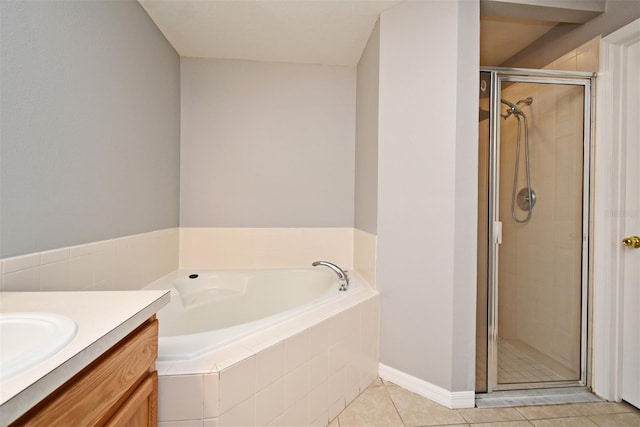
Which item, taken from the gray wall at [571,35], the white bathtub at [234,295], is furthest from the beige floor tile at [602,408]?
the gray wall at [571,35]

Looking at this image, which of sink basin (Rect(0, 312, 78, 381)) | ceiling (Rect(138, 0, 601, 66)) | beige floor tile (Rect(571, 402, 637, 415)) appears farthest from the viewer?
ceiling (Rect(138, 0, 601, 66))

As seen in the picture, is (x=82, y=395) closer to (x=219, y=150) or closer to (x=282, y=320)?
(x=282, y=320)

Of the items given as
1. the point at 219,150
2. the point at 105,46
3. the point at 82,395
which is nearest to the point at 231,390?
the point at 82,395

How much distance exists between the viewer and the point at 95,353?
61 centimetres

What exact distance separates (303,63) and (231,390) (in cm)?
232

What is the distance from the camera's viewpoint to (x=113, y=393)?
0.69 m

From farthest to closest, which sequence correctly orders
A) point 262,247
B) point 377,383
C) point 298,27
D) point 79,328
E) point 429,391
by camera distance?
point 262,247 → point 298,27 → point 377,383 → point 429,391 → point 79,328

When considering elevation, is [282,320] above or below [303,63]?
below

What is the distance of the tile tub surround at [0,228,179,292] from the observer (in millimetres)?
1029

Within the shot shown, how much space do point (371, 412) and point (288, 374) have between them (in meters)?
0.58

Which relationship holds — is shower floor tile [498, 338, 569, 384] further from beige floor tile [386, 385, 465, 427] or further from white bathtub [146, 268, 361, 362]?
white bathtub [146, 268, 361, 362]

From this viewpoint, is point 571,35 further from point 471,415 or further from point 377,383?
point 377,383

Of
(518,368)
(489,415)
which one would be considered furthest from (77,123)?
(518,368)

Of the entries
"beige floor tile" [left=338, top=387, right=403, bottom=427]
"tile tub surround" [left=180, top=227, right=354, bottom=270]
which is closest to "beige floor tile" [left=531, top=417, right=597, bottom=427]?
"beige floor tile" [left=338, top=387, right=403, bottom=427]
